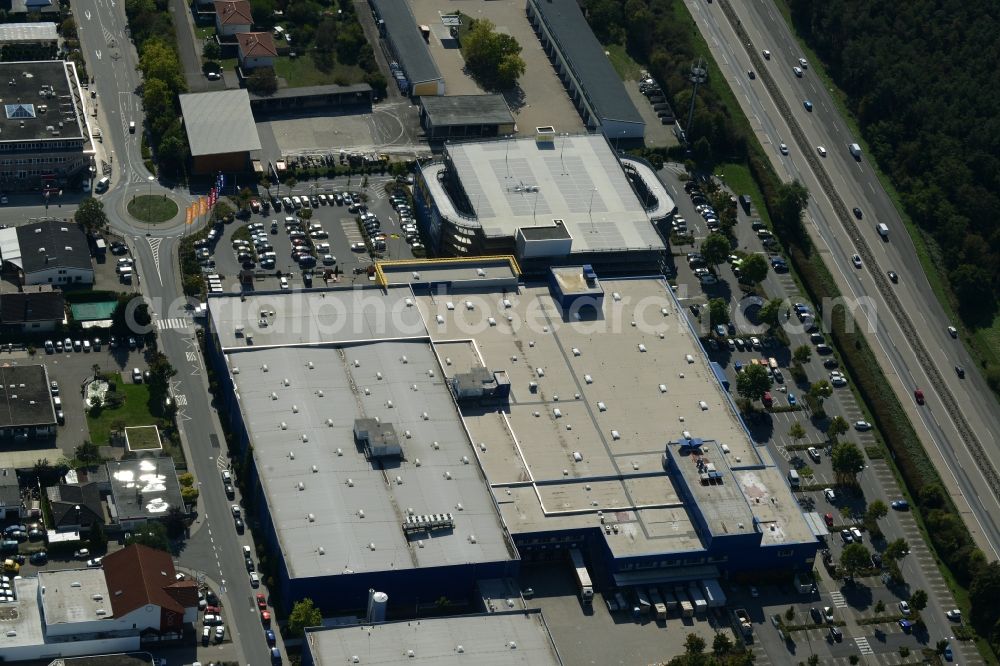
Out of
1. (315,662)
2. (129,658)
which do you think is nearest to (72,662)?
(129,658)

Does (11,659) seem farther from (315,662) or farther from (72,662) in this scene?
(315,662)

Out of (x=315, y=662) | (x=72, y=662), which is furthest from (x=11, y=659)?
(x=315, y=662)

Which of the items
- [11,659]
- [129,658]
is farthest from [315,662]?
[11,659]

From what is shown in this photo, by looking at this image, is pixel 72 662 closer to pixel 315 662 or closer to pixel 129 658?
pixel 129 658

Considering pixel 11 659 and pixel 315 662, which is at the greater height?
pixel 11 659
